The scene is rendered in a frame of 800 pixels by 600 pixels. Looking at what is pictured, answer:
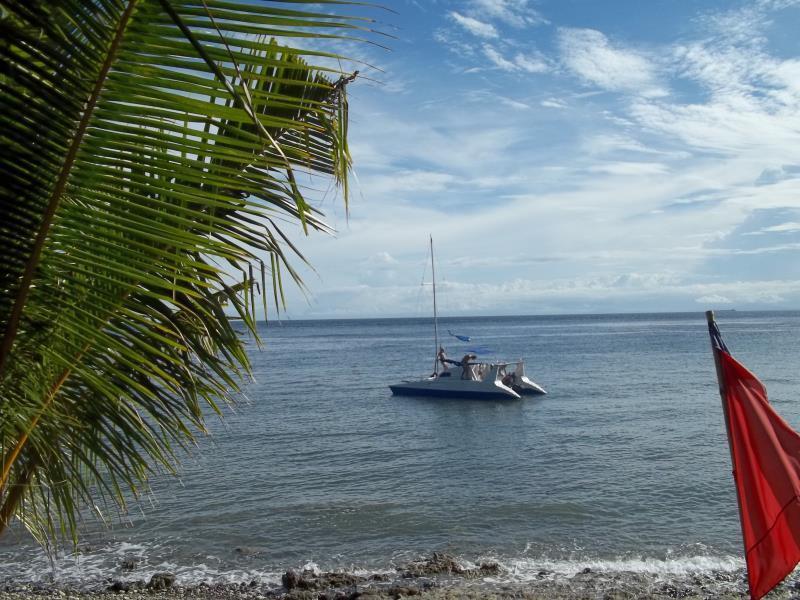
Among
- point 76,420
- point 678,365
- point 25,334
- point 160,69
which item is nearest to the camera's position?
point 160,69

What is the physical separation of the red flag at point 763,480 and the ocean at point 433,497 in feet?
13.0

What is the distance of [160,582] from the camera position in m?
12.4

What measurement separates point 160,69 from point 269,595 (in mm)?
11887

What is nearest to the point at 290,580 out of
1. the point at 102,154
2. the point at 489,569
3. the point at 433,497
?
the point at 489,569

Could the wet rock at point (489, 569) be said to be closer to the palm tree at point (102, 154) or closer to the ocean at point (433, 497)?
the ocean at point (433, 497)

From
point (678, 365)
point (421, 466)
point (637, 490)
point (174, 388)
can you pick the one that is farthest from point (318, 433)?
point (678, 365)

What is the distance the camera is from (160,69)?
69.4 inches

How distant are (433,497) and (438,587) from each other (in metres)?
5.78

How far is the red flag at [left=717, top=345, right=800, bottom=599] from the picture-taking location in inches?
190

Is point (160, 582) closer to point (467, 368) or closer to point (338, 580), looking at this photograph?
point (338, 580)

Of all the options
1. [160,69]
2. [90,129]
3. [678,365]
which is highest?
[160,69]

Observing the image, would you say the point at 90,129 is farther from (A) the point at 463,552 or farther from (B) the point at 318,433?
(B) the point at 318,433

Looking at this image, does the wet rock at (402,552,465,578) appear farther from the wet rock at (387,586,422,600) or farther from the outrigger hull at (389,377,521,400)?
the outrigger hull at (389,377,521,400)

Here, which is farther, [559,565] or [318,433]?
[318,433]
